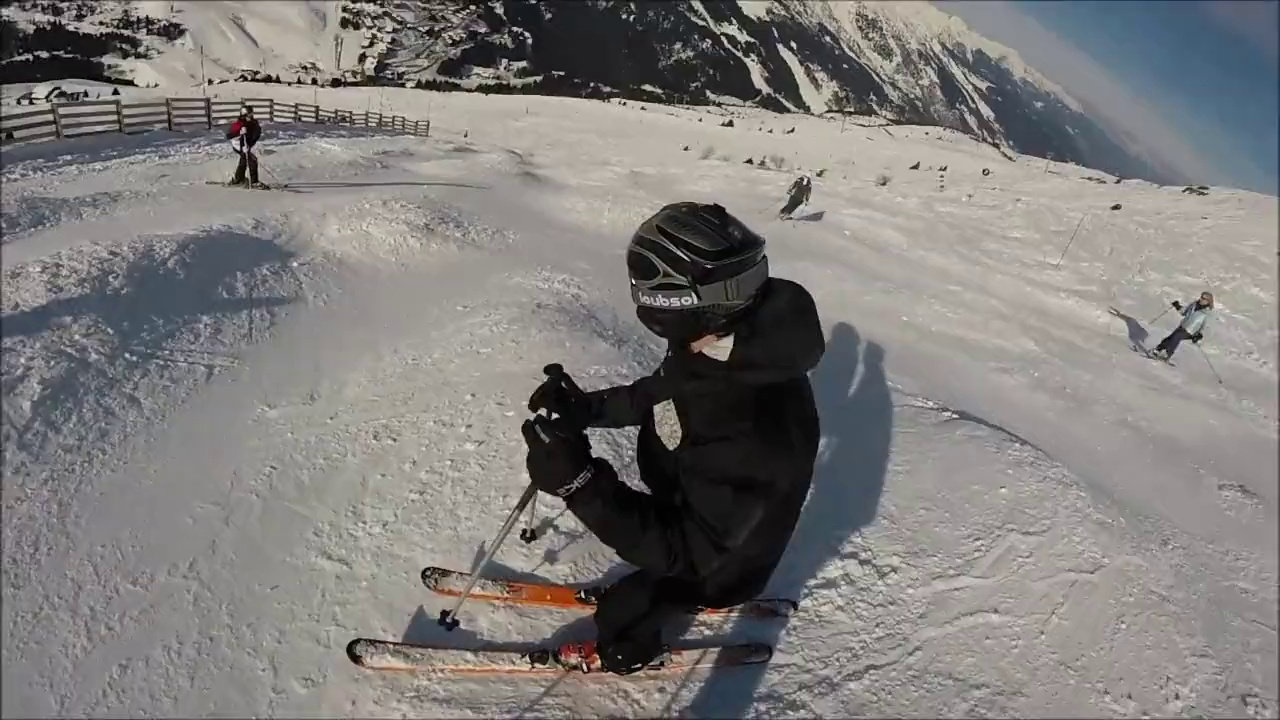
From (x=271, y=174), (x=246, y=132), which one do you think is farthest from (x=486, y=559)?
(x=271, y=174)

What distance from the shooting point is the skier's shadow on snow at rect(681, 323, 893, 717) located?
15.6 ft

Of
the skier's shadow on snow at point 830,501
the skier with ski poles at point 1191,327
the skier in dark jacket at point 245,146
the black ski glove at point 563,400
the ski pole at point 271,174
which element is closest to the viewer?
the black ski glove at point 563,400

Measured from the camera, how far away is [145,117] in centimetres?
2780

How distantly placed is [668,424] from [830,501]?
3.49 metres

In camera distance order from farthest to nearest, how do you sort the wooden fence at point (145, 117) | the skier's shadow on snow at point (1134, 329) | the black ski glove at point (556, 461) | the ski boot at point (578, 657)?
the wooden fence at point (145, 117)
the skier's shadow on snow at point (1134, 329)
the ski boot at point (578, 657)
the black ski glove at point (556, 461)

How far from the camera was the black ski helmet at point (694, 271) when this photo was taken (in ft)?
11.8

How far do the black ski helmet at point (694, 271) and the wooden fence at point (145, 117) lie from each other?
71.5 feet

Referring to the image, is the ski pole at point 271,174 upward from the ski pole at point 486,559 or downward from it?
downward

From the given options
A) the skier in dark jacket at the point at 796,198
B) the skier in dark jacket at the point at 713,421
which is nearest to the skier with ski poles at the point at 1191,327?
the skier in dark jacket at the point at 796,198

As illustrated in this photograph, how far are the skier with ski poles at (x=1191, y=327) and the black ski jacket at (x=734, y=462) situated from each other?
14802 mm

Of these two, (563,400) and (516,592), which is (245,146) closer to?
(516,592)

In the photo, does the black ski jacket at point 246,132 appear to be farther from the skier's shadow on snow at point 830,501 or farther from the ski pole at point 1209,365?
the ski pole at point 1209,365

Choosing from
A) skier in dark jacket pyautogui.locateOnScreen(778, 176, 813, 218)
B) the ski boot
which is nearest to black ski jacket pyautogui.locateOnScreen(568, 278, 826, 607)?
the ski boot

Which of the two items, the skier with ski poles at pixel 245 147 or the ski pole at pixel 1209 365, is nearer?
the ski pole at pixel 1209 365
